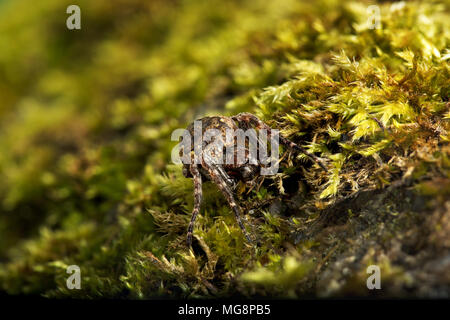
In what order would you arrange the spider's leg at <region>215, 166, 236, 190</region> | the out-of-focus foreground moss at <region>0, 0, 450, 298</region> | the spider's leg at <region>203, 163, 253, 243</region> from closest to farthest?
1. the out-of-focus foreground moss at <region>0, 0, 450, 298</region>
2. the spider's leg at <region>203, 163, 253, 243</region>
3. the spider's leg at <region>215, 166, 236, 190</region>

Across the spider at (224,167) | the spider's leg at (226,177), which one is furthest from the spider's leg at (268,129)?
the spider's leg at (226,177)

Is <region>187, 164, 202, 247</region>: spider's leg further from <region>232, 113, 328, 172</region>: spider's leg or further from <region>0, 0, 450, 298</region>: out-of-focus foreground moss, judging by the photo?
<region>232, 113, 328, 172</region>: spider's leg

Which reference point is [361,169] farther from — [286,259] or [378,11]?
[378,11]

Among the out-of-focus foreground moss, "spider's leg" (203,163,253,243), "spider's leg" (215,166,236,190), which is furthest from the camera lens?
"spider's leg" (215,166,236,190)

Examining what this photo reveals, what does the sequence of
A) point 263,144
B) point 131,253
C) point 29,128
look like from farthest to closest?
point 29,128 < point 131,253 < point 263,144

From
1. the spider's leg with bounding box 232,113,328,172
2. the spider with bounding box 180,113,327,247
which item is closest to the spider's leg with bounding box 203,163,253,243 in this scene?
the spider with bounding box 180,113,327,247

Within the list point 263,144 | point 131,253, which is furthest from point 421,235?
point 131,253

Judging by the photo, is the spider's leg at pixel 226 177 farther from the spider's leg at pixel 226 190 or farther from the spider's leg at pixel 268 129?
the spider's leg at pixel 268 129

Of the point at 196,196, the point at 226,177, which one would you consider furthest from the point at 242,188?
the point at 196,196
